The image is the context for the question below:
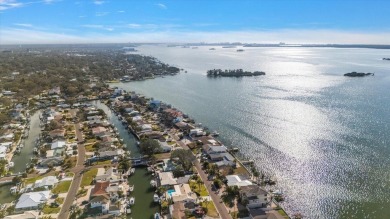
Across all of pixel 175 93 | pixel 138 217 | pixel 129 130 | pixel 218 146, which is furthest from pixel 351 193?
pixel 175 93

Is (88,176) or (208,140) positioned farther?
(208,140)

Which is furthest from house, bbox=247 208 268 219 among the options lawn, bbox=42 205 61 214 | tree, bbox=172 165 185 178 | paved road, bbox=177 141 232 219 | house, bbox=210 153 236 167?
lawn, bbox=42 205 61 214

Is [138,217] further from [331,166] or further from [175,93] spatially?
[175,93]

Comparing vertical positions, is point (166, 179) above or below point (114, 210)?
above

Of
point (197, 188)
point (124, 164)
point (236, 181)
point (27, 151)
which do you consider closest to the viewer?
point (197, 188)

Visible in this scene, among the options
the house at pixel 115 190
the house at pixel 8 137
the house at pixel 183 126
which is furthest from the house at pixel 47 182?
the house at pixel 183 126

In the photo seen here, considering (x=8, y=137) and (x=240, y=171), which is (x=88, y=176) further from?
(x=8, y=137)

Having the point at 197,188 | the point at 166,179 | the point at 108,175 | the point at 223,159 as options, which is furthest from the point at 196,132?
the point at 108,175
